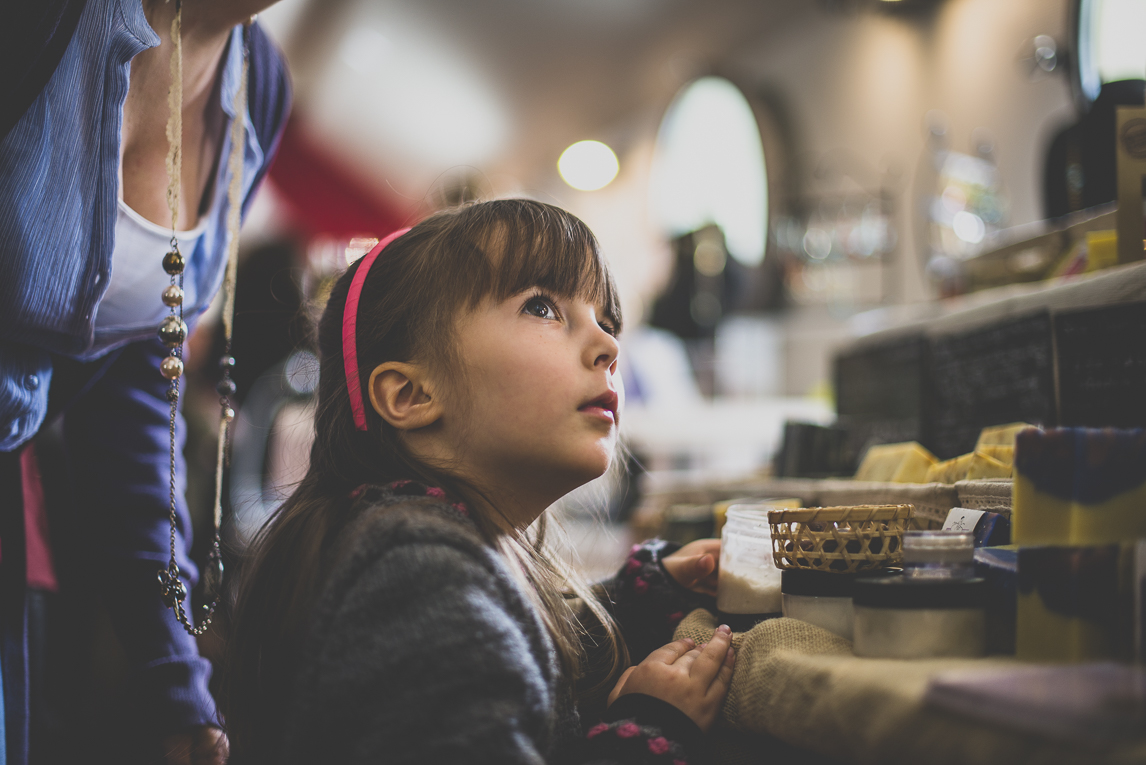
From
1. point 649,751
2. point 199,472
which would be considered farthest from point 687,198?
point 649,751

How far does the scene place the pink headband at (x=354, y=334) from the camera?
102cm

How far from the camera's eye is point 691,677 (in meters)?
0.83

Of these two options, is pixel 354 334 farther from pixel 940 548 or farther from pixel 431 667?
pixel 940 548

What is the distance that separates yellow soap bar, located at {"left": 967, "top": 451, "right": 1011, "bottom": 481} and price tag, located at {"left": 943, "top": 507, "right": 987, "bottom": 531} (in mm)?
90

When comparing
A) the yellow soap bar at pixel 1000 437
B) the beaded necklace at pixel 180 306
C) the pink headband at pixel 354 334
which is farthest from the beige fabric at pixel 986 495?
the beaded necklace at pixel 180 306

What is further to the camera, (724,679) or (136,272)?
(136,272)

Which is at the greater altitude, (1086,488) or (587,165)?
(587,165)

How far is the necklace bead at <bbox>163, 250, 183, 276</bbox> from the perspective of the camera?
1028 millimetres

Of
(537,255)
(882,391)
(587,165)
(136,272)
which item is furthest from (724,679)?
(587,165)

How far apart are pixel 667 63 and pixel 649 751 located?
4.57 m

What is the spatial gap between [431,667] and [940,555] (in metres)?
0.45

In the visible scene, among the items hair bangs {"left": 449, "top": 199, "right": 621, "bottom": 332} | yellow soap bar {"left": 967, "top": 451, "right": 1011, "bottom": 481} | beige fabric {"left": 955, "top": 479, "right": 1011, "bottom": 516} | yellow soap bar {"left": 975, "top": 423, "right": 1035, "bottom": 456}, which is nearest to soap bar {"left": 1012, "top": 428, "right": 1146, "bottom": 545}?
beige fabric {"left": 955, "top": 479, "right": 1011, "bottom": 516}

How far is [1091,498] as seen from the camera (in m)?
0.62

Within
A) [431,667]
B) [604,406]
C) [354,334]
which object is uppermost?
[354,334]
